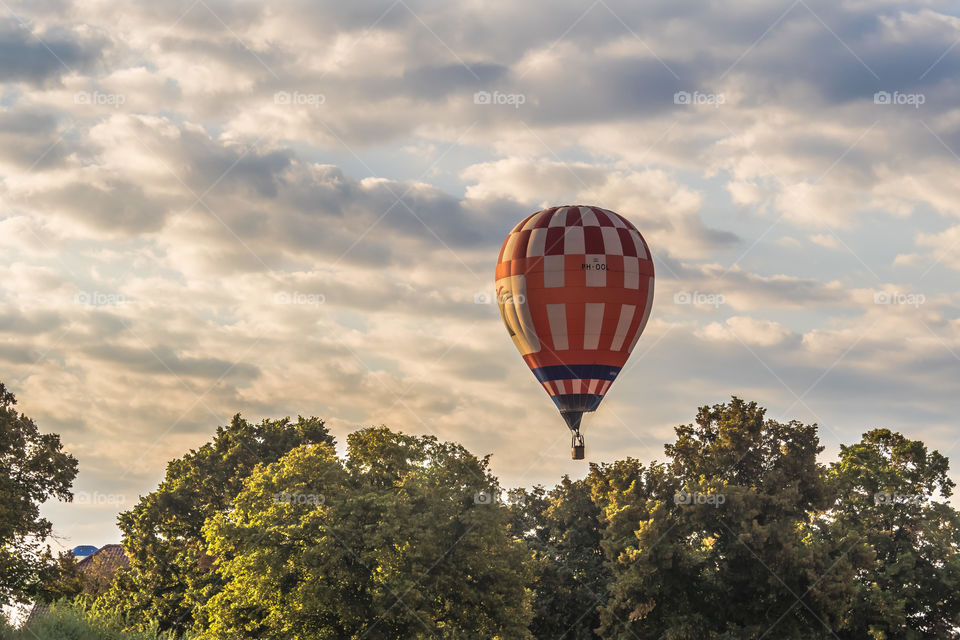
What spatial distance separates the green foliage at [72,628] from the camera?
1919cm

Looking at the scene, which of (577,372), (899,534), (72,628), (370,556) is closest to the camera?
(72,628)

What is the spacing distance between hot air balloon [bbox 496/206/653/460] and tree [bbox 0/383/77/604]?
66.7 ft

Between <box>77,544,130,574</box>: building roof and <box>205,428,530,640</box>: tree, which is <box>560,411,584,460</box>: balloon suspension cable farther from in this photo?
<box>77,544,130,574</box>: building roof

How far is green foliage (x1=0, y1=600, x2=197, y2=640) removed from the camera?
19188 millimetres

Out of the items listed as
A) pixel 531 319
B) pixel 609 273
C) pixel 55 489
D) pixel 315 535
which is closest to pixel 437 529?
pixel 315 535

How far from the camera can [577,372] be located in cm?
4544

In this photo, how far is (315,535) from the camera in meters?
44.0

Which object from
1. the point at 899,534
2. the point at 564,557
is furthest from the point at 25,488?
the point at 899,534

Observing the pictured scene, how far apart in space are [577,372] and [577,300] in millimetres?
2983

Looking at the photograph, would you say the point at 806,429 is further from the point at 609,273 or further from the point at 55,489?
the point at 55,489

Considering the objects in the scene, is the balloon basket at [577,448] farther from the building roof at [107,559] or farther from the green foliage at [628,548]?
the building roof at [107,559]

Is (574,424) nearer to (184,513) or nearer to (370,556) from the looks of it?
(370,556)

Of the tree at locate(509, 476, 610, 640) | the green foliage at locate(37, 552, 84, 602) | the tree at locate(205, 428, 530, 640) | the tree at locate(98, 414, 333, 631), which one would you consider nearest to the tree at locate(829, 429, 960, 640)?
the tree at locate(509, 476, 610, 640)

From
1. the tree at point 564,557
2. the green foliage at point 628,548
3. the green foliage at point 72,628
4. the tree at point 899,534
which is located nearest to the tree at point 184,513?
the green foliage at point 628,548
